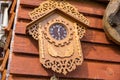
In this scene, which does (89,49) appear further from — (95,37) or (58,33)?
(58,33)

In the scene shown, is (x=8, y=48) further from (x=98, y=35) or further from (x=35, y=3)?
(x=98, y=35)

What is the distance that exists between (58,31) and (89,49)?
0.25m

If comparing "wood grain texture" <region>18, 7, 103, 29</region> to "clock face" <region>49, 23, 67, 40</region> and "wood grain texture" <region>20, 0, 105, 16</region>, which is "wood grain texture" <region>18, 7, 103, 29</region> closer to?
"wood grain texture" <region>20, 0, 105, 16</region>

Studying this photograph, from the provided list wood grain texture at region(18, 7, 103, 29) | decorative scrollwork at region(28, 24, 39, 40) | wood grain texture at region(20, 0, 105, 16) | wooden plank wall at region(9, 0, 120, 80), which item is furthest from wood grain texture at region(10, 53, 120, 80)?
wood grain texture at region(20, 0, 105, 16)

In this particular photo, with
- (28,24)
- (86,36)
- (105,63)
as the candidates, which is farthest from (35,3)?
(105,63)

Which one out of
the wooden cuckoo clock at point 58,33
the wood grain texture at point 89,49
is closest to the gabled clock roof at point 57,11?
the wooden cuckoo clock at point 58,33

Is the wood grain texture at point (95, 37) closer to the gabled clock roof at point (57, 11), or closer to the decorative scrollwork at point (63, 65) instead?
the gabled clock roof at point (57, 11)

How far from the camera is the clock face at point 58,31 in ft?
7.31

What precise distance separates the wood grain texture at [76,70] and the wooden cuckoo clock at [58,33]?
0.06 metres

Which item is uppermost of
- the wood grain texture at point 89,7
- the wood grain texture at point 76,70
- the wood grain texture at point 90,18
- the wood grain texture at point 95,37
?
the wood grain texture at point 89,7

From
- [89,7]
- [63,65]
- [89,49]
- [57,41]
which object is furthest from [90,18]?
[63,65]

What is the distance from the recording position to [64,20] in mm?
2293

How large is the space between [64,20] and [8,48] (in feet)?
1.27

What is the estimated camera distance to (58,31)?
2242 millimetres
